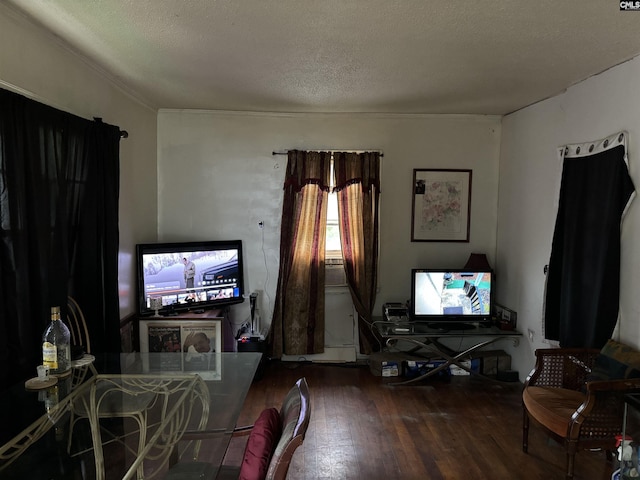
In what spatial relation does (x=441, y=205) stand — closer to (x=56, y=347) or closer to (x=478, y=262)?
(x=478, y=262)

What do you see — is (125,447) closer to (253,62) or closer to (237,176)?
(253,62)

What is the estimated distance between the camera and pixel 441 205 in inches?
177

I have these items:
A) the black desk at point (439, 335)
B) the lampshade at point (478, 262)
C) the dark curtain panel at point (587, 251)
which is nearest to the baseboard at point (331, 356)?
the black desk at point (439, 335)

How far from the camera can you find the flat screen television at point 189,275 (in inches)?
148

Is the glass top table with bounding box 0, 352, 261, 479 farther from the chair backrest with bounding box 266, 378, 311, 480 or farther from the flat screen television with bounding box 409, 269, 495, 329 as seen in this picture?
the flat screen television with bounding box 409, 269, 495, 329

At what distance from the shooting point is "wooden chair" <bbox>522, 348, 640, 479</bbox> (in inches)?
93.7

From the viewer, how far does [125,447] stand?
1.74 m

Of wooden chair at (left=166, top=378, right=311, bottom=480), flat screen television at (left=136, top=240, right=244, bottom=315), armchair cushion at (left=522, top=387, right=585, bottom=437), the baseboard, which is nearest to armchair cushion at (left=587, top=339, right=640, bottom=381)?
armchair cushion at (left=522, top=387, right=585, bottom=437)

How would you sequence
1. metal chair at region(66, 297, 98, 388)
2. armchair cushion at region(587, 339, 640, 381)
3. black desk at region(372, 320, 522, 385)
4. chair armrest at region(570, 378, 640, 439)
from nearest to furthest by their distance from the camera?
chair armrest at region(570, 378, 640, 439), armchair cushion at region(587, 339, 640, 381), metal chair at region(66, 297, 98, 388), black desk at region(372, 320, 522, 385)

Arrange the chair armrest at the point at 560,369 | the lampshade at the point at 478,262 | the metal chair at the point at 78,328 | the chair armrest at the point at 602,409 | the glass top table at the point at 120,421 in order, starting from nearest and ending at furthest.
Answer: the glass top table at the point at 120,421 → the chair armrest at the point at 602,409 → the metal chair at the point at 78,328 → the chair armrest at the point at 560,369 → the lampshade at the point at 478,262

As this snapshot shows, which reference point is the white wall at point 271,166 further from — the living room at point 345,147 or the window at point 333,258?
the window at point 333,258

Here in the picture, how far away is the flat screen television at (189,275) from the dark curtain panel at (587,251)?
2782 millimetres

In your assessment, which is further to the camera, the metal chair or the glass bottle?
the metal chair

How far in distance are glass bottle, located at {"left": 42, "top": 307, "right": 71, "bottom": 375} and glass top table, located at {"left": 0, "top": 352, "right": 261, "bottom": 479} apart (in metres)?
0.08
